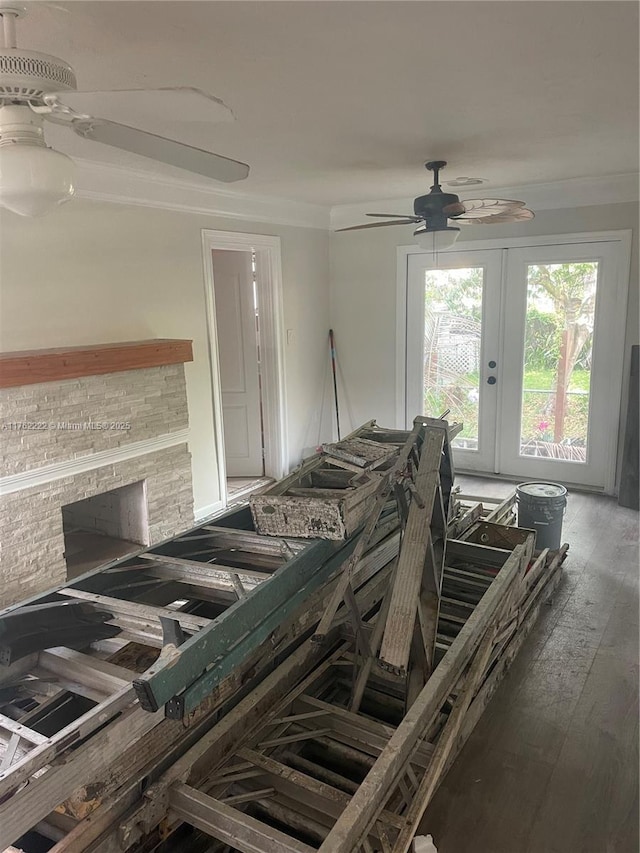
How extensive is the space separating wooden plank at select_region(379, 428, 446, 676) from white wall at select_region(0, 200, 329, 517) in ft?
6.91

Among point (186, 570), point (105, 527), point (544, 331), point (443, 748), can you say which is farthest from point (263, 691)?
point (544, 331)

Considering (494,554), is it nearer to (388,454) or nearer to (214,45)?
(388,454)

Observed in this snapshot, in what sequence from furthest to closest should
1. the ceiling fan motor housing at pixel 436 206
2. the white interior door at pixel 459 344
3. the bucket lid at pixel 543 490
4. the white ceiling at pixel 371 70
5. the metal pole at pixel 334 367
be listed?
the metal pole at pixel 334 367, the white interior door at pixel 459 344, the bucket lid at pixel 543 490, the ceiling fan motor housing at pixel 436 206, the white ceiling at pixel 371 70

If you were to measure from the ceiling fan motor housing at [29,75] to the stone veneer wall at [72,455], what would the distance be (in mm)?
1786

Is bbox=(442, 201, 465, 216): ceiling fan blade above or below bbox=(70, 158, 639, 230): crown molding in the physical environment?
below

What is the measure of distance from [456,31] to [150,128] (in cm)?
147

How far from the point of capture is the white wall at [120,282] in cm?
310

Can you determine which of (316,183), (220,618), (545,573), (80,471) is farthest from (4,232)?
(545,573)

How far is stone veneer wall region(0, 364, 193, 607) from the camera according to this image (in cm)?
294

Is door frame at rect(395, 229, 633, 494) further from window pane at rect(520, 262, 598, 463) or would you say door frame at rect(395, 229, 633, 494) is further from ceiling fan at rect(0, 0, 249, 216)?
ceiling fan at rect(0, 0, 249, 216)

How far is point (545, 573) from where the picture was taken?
3.27 meters

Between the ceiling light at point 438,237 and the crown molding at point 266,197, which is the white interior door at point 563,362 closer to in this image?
the crown molding at point 266,197

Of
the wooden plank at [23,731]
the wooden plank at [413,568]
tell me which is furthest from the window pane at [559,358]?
the wooden plank at [23,731]
